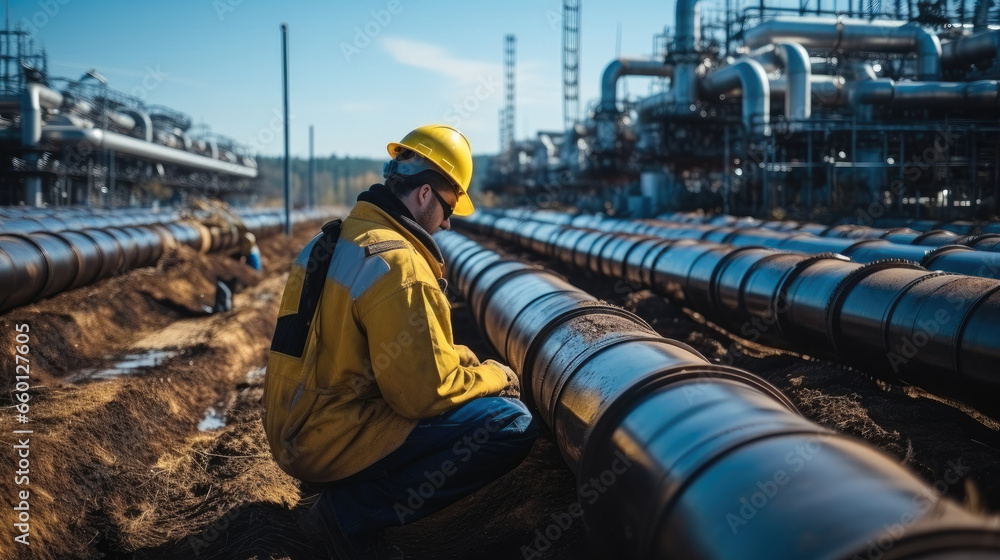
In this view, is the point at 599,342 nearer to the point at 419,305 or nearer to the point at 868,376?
the point at 419,305

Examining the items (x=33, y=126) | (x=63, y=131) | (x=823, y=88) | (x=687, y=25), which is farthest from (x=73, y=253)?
(x=823, y=88)

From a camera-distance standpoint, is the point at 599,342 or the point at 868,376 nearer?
the point at 599,342

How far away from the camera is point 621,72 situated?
98.3ft

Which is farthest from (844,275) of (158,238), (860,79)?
(860,79)

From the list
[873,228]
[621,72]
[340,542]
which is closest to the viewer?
[340,542]

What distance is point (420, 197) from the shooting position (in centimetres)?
316

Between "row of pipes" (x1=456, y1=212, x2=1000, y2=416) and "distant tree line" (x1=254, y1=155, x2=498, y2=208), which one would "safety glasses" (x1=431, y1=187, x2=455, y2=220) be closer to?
"row of pipes" (x1=456, y1=212, x2=1000, y2=416)

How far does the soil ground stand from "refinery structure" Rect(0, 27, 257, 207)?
2359 cm

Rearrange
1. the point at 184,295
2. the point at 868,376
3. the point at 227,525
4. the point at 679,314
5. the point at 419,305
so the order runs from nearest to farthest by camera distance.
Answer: the point at 419,305 < the point at 227,525 < the point at 868,376 < the point at 679,314 < the point at 184,295

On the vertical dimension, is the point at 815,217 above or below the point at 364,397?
above

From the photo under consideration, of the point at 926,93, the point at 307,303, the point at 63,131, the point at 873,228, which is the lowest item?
the point at 307,303

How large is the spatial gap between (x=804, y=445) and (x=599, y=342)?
1507mm

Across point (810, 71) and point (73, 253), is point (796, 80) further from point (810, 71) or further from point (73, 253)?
point (73, 253)

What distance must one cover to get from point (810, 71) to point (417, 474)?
2515cm
